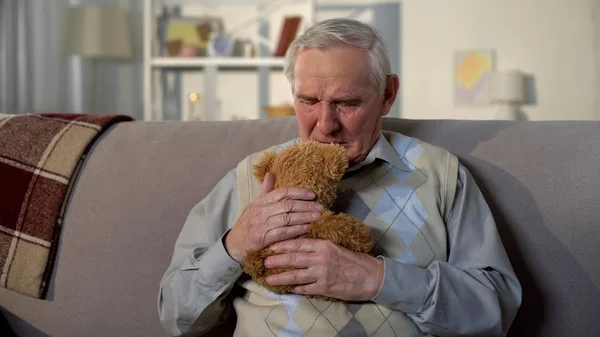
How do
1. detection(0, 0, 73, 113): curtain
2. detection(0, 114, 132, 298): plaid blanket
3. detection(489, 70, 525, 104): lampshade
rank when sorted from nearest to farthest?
detection(0, 114, 132, 298): plaid blanket, detection(0, 0, 73, 113): curtain, detection(489, 70, 525, 104): lampshade

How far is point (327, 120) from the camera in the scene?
129 cm

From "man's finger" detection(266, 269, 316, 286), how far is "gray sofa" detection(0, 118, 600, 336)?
1.04 feet

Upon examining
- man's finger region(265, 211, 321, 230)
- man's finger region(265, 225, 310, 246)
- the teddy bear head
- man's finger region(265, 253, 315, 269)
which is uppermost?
the teddy bear head

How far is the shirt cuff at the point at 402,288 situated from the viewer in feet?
3.85

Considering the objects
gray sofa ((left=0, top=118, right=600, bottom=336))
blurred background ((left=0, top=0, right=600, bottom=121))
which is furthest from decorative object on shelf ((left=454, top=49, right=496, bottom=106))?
gray sofa ((left=0, top=118, right=600, bottom=336))

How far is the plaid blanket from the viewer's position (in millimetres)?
1544

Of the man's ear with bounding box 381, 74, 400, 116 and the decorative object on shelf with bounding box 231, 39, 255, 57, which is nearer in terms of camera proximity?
the man's ear with bounding box 381, 74, 400, 116

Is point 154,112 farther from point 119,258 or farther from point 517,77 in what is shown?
point 119,258

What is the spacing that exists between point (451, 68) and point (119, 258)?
3.87 m

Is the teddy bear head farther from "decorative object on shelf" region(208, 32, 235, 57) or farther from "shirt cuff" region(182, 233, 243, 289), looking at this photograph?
"decorative object on shelf" region(208, 32, 235, 57)

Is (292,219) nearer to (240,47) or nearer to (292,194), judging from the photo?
(292,194)

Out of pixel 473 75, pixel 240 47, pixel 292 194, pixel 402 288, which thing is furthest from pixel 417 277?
pixel 240 47

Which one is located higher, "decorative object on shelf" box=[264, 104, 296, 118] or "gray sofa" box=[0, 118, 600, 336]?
"decorative object on shelf" box=[264, 104, 296, 118]

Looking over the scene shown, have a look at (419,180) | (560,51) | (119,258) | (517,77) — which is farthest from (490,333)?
(560,51)
